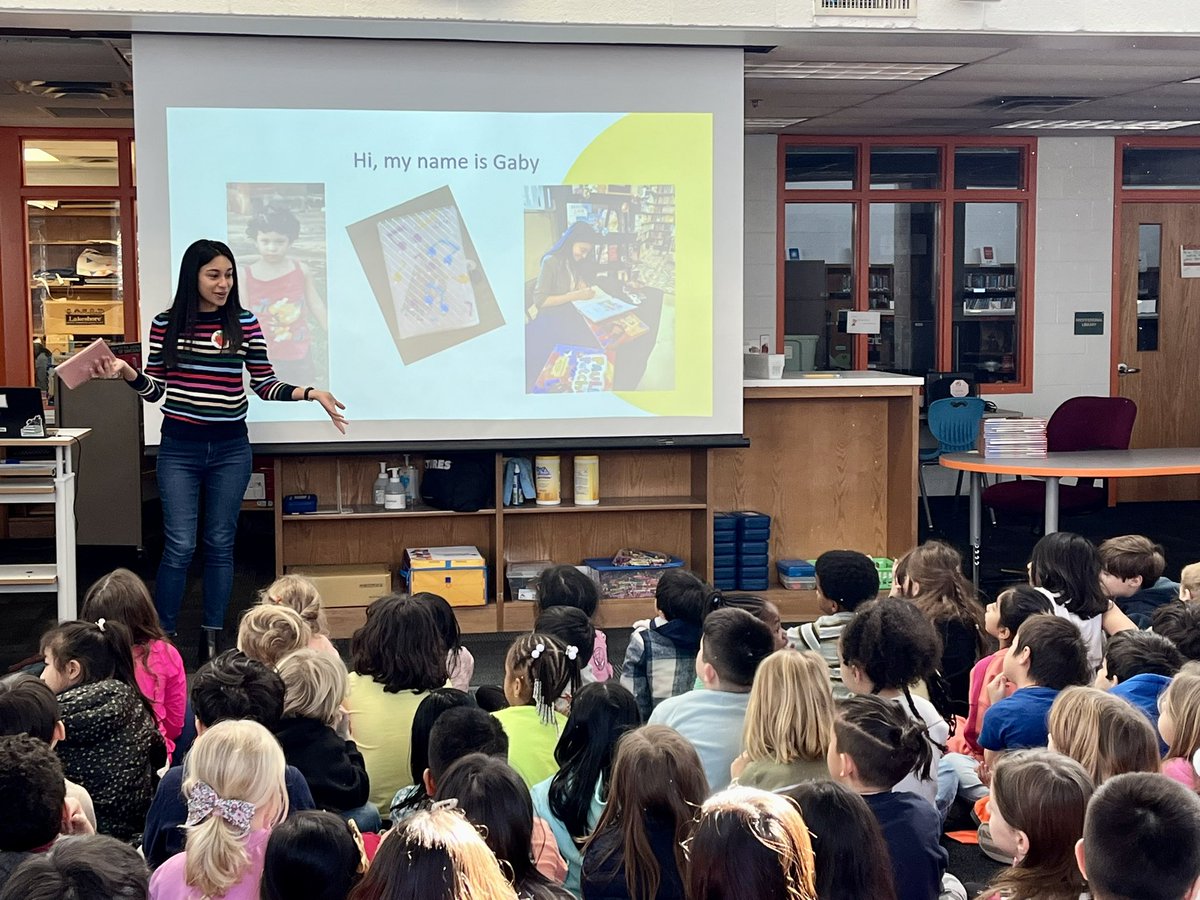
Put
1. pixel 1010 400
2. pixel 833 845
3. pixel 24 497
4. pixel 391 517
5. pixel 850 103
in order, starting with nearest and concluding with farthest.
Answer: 1. pixel 833 845
2. pixel 24 497
3. pixel 391 517
4. pixel 850 103
5. pixel 1010 400

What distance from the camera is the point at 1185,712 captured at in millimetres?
2551

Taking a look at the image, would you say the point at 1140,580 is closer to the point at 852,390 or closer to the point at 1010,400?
the point at 852,390

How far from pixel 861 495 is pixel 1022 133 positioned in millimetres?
3684

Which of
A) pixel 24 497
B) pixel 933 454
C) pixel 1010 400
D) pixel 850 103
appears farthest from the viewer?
pixel 1010 400

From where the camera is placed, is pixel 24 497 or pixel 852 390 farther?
pixel 852 390

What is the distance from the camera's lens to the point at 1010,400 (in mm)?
9062

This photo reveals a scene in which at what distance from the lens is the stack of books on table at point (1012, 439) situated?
21.0 ft

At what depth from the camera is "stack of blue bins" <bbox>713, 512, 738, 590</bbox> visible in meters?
6.05

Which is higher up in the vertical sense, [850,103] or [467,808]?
[850,103]

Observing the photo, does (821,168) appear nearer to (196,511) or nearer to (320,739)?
(196,511)

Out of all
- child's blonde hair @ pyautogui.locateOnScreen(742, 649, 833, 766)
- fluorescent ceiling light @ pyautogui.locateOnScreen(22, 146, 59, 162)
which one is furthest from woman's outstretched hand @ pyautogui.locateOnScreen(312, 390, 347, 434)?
fluorescent ceiling light @ pyautogui.locateOnScreen(22, 146, 59, 162)

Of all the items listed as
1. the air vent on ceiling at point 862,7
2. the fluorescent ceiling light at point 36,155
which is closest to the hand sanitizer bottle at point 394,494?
the air vent on ceiling at point 862,7

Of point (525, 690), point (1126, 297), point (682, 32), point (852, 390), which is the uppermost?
point (682, 32)

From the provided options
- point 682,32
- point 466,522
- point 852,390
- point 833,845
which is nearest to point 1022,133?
point 852,390
